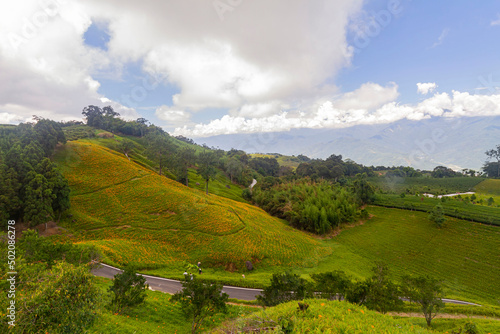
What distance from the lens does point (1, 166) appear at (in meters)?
33.3

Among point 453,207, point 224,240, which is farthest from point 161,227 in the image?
point 453,207

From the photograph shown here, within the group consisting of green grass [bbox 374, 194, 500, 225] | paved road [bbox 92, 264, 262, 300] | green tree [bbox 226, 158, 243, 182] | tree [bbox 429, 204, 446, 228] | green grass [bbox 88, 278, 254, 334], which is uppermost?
green tree [bbox 226, 158, 243, 182]

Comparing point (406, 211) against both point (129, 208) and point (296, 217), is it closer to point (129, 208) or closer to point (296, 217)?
point (296, 217)

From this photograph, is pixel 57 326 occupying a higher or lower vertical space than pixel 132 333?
higher

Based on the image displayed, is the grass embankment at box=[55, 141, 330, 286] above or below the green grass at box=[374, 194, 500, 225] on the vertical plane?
below

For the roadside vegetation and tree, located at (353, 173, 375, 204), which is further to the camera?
tree, located at (353, 173, 375, 204)

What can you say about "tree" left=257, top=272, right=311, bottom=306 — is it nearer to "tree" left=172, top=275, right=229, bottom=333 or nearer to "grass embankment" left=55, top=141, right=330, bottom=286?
"tree" left=172, top=275, right=229, bottom=333

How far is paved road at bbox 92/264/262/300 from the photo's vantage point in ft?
80.0

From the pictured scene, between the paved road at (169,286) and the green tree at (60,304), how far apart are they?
18.4 meters

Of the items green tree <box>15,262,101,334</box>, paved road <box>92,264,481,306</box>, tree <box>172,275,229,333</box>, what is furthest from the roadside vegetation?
paved road <box>92,264,481,306</box>

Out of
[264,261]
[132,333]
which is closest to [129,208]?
[264,261]

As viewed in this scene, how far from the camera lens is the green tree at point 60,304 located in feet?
22.5

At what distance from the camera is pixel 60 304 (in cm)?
741

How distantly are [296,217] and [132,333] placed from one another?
177 ft
